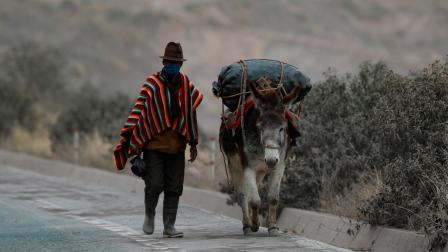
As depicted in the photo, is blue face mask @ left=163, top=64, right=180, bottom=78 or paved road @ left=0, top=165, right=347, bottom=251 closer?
paved road @ left=0, top=165, right=347, bottom=251

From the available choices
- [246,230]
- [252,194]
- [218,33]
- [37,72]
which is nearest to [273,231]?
[246,230]

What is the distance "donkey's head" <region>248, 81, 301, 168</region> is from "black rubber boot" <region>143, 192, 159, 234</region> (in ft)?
4.82

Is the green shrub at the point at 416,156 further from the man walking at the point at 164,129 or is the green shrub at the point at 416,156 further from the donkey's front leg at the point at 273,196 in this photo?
the man walking at the point at 164,129

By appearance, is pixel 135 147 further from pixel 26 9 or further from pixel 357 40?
pixel 357 40

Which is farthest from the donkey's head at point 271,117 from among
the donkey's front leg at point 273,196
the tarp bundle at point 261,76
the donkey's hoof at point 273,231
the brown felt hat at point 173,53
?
the donkey's hoof at point 273,231

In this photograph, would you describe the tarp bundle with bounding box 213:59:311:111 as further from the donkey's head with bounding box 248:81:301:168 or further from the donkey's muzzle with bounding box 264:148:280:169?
the donkey's muzzle with bounding box 264:148:280:169

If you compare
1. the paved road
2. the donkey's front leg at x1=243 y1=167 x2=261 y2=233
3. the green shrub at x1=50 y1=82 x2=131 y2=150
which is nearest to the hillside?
the green shrub at x1=50 y1=82 x2=131 y2=150

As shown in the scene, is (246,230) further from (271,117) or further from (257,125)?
(271,117)

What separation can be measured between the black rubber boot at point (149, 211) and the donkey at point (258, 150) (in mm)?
A: 1069

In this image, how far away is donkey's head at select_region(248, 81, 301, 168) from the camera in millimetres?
12188

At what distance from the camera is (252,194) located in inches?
507

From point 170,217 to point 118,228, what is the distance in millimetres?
1398

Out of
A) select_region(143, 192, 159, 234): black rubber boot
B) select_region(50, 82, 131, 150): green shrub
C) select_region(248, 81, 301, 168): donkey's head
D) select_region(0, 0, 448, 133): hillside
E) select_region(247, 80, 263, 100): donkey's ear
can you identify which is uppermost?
select_region(0, 0, 448, 133): hillside

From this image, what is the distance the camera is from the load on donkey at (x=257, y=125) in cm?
1242
